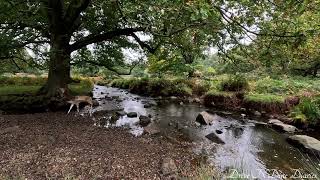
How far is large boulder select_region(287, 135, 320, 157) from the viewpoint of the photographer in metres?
8.77

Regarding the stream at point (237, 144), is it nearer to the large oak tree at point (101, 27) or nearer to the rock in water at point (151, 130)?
the rock in water at point (151, 130)

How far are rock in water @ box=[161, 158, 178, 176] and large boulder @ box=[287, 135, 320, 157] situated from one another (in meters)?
4.33

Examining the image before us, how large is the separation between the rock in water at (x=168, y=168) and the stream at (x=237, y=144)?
1098mm

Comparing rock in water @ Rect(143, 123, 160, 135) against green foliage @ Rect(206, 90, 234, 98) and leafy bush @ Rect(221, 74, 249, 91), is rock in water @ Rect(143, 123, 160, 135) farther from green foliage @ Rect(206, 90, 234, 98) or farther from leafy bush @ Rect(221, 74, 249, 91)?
leafy bush @ Rect(221, 74, 249, 91)

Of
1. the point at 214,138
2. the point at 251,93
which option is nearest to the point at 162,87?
the point at 251,93

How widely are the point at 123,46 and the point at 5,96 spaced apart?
21.3ft

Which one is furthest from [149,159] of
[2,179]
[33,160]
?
[2,179]

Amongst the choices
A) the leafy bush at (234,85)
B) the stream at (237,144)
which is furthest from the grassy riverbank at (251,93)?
the stream at (237,144)

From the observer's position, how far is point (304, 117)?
493 inches

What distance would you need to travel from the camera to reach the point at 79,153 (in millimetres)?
7031

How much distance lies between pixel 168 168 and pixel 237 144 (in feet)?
11.7

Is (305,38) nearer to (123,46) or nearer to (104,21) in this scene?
(104,21)

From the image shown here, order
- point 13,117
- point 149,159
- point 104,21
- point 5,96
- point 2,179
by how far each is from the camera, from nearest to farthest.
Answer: point 2,179 < point 149,159 < point 13,117 < point 5,96 < point 104,21

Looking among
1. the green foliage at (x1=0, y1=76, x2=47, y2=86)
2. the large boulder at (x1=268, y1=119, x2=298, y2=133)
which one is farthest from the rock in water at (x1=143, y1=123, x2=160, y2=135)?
the green foliage at (x1=0, y1=76, x2=47, y2=86)
